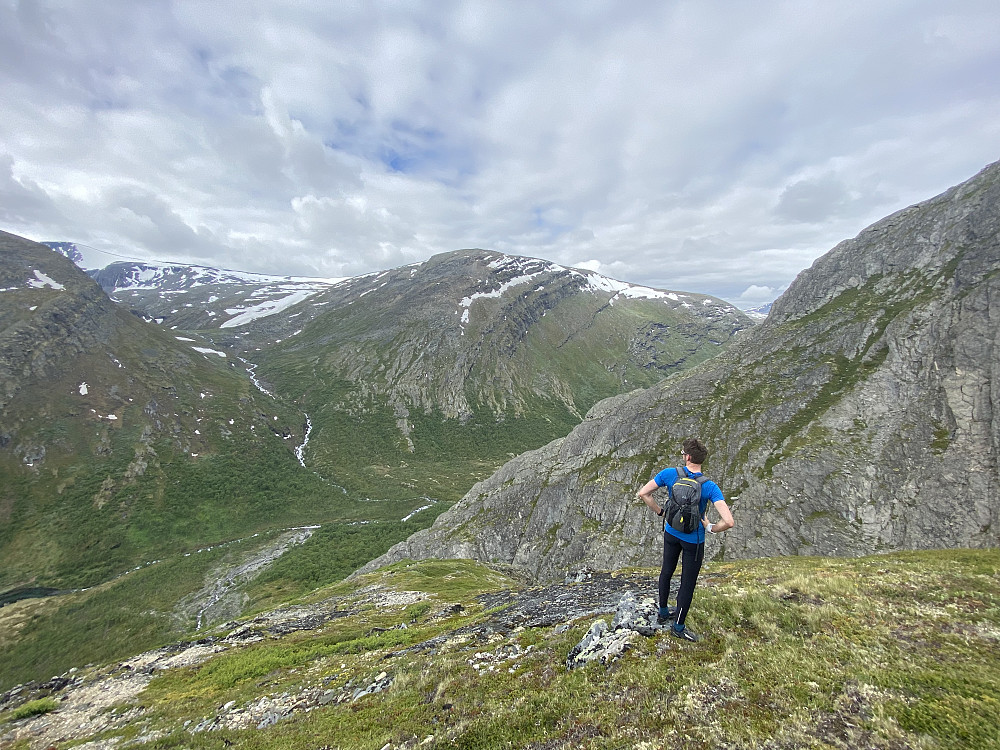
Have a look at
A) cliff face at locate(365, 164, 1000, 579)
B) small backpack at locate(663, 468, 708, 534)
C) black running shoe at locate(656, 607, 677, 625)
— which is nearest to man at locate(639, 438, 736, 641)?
small backpack at locate(663, 468, 708, 534)

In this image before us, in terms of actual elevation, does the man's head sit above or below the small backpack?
above

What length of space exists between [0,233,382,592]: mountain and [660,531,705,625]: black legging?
10863 cm

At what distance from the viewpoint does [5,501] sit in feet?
303

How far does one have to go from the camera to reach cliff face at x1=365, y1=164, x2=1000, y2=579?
131 ft

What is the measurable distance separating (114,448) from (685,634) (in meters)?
162

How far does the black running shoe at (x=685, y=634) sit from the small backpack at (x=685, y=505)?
3.31 metres

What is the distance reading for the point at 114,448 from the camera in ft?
382

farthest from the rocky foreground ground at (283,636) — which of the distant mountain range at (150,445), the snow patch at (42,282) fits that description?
the snow patch at (42,282)

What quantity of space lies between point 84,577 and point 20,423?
6530cm

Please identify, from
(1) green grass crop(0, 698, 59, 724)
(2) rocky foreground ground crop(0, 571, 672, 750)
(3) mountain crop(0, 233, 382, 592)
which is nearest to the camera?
(2) rocky foreground ground crop(0, 571, 672, 750)

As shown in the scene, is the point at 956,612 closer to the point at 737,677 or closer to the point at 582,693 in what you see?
the point at 737,677

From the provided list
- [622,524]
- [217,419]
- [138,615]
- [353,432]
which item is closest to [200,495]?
[217,419]

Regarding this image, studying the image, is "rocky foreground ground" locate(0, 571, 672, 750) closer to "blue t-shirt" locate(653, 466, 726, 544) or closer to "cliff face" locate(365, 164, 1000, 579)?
"blue t-shirt" locate(653, 466, 726, 544)

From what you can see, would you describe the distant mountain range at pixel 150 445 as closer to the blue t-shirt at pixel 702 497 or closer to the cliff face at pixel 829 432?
the cliff face at pixel 829 432
